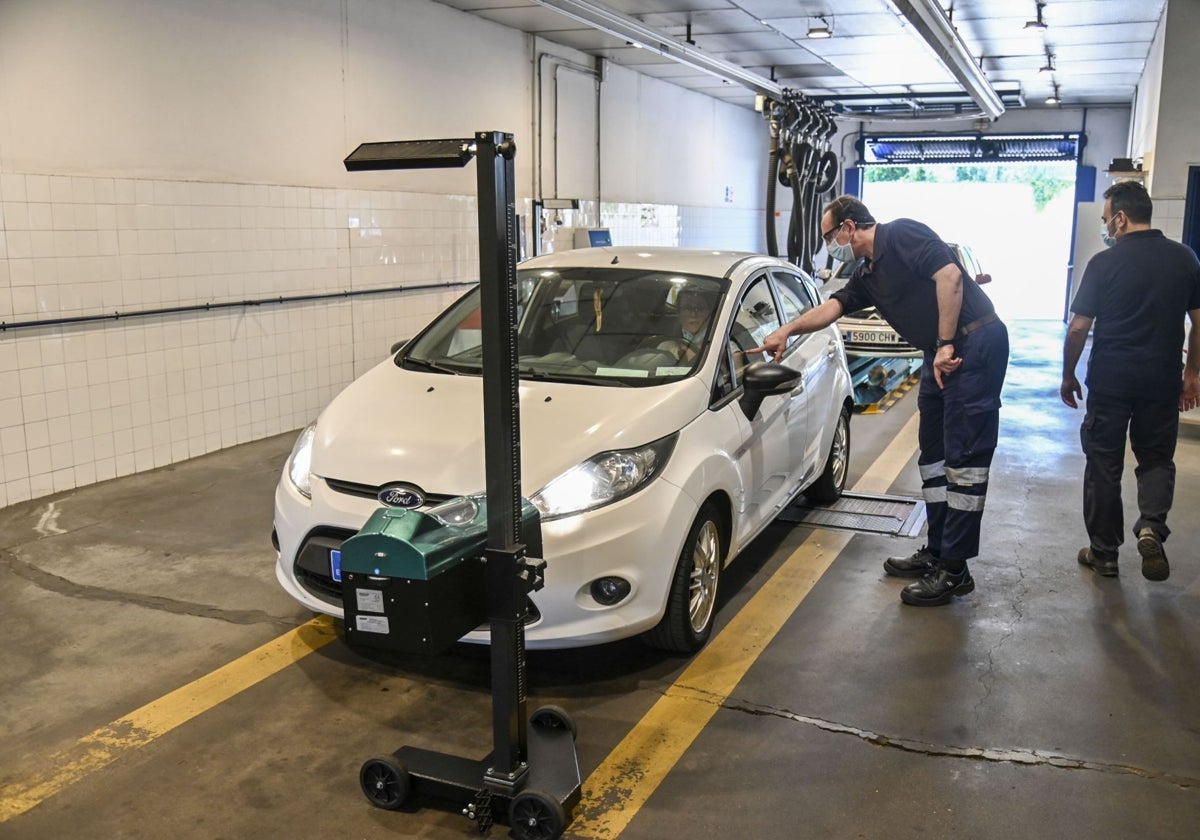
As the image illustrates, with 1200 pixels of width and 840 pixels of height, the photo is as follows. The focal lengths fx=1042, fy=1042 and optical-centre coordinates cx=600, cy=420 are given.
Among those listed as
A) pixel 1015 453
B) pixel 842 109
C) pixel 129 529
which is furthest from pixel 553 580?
pixel 842 109

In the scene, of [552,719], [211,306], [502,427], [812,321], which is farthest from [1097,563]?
[211,306]

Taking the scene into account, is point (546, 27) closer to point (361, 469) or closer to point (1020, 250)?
point (361, 469)

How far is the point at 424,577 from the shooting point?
255 centimetres

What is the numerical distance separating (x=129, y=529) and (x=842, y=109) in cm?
1531

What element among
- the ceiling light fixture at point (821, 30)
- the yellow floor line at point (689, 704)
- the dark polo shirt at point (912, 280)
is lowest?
the yellow floor line at point (689, 704)

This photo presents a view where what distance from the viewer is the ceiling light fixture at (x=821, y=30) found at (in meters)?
10.6

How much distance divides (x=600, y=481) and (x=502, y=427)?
1.02 m

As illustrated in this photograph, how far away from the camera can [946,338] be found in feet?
14.8

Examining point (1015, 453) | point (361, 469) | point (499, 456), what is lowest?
point (1015, 453)

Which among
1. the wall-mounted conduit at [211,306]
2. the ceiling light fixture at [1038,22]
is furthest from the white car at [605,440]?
the ceiling light fixture at [1038,22]

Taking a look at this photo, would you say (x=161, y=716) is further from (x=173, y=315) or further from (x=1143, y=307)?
(x=1143, y=307)

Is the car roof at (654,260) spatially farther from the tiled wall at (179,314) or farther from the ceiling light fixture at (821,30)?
the ceiling light fixture at (821,30)

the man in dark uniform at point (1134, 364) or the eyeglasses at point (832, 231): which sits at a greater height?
the eyeglasses at point (832, 231)

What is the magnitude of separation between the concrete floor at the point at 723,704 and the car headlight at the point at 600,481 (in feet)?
2.31
